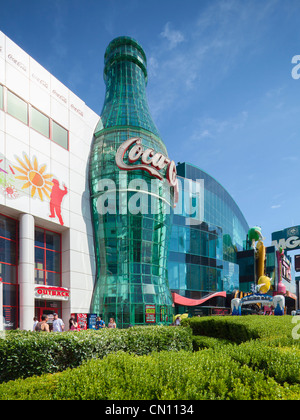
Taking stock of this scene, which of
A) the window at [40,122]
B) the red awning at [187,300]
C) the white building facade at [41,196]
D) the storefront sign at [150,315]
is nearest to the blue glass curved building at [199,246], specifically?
the red awning at [187,300]

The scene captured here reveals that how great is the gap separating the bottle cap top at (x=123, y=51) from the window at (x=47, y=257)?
19666mm

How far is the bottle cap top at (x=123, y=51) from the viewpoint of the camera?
3316cm

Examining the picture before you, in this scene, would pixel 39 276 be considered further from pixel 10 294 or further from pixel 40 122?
pixel 40 122

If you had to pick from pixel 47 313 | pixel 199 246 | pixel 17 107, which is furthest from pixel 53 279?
pixel 199 246

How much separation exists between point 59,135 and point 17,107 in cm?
386

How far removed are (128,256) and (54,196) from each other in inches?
304

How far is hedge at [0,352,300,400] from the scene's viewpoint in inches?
165

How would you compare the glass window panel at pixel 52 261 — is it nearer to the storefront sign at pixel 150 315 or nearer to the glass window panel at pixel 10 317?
the glass window panel at pixel 10 317

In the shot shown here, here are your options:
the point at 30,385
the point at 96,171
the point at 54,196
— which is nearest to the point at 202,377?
the point at 30,385

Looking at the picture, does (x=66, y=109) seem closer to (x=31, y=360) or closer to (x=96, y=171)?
(x=96, y=171)

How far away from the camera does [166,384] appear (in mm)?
4516

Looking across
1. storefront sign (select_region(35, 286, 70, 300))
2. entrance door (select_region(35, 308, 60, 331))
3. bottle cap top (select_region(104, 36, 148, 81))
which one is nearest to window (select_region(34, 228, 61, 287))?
storefront sign (select_region(35, 286, 70, 300))

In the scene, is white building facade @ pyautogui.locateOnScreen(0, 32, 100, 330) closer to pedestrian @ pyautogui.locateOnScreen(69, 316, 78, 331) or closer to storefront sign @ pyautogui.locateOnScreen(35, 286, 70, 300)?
storefront sign @ pyautogui.locateOnScreen(35, 286, 70, 300)

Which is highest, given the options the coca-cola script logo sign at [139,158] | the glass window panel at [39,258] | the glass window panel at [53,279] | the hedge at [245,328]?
the coca-cola script logo sign at [139,158]
